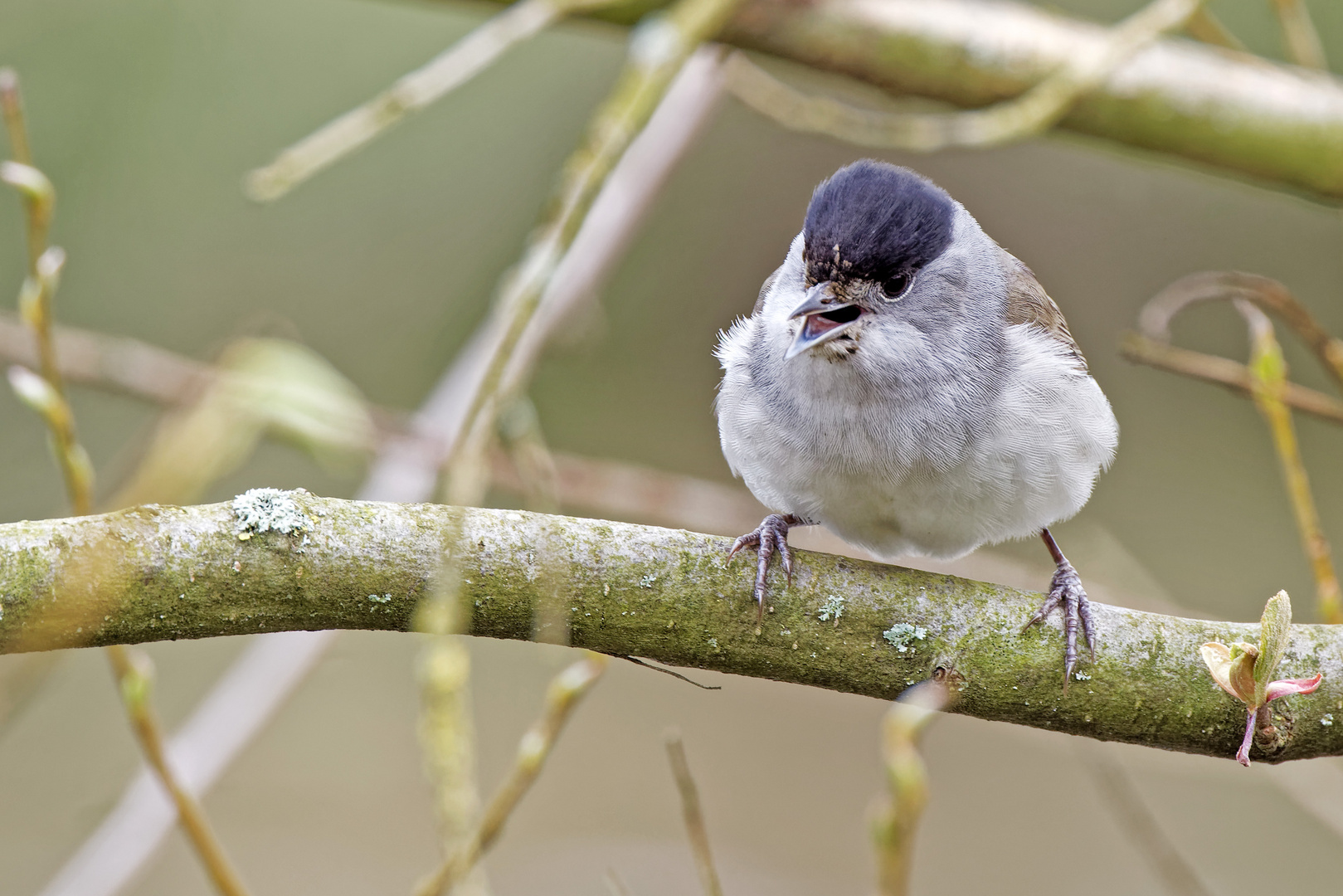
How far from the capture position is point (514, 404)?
234cm

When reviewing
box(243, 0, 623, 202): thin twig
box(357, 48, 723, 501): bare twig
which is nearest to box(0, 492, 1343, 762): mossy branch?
box(357, 48, 723, 501): bare twig

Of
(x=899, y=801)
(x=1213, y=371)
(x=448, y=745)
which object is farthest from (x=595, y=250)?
(x=899, y=801)

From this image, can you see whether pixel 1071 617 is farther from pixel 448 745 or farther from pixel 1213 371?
pixel 448 745

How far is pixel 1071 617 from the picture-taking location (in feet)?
7.45

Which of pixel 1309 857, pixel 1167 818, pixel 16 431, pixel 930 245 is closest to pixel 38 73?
pixel 16 431

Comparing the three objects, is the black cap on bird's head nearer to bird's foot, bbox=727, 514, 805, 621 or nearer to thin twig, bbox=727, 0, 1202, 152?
thin twig, bbox=727, 0, 1202, 152

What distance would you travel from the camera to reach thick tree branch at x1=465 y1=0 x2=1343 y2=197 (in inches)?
139

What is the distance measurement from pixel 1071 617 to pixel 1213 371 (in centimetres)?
74

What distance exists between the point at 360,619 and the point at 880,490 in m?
1.20

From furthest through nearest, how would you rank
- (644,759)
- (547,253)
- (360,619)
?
(644,759)
(360,619)
(547,253)

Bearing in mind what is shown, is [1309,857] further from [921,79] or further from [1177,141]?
[921,79]

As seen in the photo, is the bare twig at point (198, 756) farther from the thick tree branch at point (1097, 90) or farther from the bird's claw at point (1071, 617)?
the thick tree branch at point (1097, 90)

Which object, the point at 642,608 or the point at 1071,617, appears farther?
the point at 1071,617

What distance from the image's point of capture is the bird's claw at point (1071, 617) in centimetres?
221
